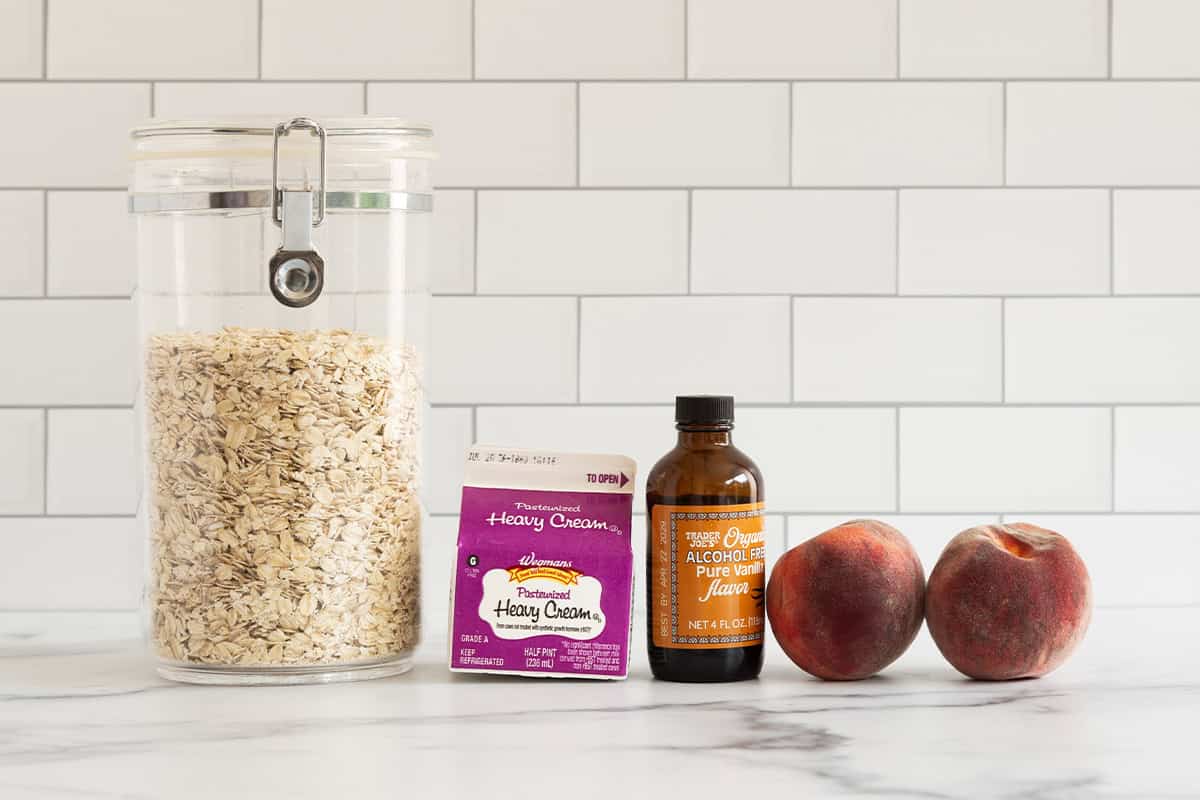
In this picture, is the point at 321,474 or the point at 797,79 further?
the point at 797,79

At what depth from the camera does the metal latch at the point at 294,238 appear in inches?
32.8

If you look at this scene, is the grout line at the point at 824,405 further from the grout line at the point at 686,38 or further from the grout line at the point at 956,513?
the grout line at the point at 686,38

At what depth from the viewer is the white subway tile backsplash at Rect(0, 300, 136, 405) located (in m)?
→ 1.16

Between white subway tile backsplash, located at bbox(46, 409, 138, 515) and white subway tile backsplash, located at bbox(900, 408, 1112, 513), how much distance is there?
739 mm

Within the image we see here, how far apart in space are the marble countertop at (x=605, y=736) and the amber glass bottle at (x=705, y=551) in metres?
0.03

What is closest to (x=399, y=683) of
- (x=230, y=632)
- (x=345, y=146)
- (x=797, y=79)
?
(x=230, y=632)

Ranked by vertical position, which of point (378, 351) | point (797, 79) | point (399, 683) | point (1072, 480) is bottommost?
point (399, 683)

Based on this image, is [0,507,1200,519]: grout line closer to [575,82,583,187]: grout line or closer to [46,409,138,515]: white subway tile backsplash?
[46,409,138,515]: white subway tile backsplash

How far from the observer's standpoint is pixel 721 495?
0.84 meters

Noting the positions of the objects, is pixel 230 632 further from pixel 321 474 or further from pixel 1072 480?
pixel 1072 480

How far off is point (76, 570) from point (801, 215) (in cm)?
76

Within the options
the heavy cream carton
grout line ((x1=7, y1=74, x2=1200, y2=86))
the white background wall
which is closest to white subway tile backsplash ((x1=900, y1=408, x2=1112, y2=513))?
the white background wall

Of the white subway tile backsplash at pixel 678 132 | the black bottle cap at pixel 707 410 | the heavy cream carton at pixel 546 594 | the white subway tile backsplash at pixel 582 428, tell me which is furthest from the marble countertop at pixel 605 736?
the white subway tile backsplash at pixel 678 132

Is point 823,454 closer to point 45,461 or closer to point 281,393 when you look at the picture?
point 281,393
